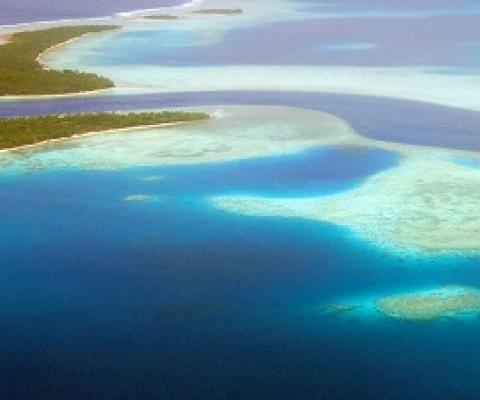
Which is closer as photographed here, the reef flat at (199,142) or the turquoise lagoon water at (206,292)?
the turquoise lagoon water at (206,292)

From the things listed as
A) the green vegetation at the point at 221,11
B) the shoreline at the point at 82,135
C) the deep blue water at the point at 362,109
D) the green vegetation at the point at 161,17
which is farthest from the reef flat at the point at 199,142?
the green vegetation at the point at 221,11

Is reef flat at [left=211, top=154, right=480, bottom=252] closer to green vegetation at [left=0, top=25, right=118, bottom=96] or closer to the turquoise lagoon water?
the turquoise lagoon water

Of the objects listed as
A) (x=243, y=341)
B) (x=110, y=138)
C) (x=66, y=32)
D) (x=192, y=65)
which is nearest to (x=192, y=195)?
(x=110, y=138)

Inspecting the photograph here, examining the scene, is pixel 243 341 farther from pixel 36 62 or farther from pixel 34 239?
pixel 36 62

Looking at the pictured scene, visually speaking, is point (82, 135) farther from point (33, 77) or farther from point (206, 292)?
point (206, 292)

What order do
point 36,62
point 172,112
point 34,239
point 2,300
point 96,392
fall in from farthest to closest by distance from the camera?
point 36,62 < point 172,112 < point 34,239 < point 2,300 < point 96,392

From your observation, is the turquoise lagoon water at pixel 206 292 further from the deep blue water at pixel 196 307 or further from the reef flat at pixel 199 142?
the reef flat at pixel 199 142

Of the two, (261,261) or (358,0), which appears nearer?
(261,261)
